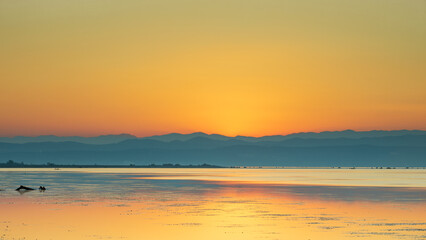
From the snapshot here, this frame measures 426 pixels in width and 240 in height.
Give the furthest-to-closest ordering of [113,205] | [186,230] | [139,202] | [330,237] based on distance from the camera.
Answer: [139,202]
[113,205]
[186,230]
[330,237]

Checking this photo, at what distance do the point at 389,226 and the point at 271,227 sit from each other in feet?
20.3

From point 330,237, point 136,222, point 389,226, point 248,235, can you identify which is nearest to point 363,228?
point 389,226

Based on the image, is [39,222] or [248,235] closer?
[248,235]

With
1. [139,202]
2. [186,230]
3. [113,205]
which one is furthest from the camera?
[139,202]

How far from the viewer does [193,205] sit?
4278 cm

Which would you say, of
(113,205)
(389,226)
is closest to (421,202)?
(389,226)

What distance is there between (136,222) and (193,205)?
10692mm

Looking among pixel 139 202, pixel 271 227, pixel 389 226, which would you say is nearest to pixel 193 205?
pixel 139 202

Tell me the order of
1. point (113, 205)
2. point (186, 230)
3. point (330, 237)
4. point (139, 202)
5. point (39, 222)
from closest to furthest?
point (330, 237), point (186, 230), point (39, 222), point (113, 205), point (139, 202)

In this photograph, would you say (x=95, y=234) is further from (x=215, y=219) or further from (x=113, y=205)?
(x=113, y=205)

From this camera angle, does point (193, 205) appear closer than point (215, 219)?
No

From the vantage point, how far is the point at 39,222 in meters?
32.2

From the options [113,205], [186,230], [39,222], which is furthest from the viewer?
[113,205]

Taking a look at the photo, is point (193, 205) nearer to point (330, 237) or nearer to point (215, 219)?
point (215, 219)
